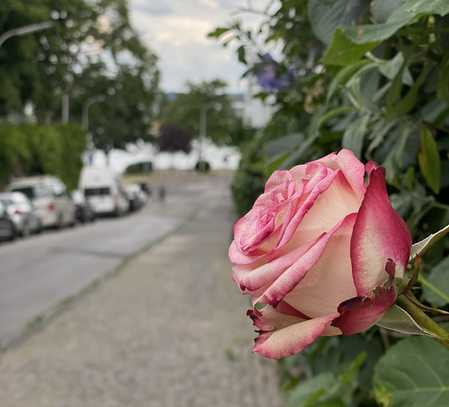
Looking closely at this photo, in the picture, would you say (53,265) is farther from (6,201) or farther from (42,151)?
(42,151)

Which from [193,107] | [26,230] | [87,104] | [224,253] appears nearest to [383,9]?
[224,253]

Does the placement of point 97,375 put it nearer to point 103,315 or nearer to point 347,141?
point 103,315

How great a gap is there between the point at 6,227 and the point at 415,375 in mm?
20575

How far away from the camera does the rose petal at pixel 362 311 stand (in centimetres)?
44

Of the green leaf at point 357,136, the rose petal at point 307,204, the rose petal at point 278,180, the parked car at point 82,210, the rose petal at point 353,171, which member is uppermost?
the rose petal at point 353,171

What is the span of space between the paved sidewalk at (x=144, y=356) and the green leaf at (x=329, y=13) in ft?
15.7

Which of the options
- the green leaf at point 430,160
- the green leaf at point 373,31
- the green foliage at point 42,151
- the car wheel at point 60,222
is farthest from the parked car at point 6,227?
the green leaf at point 373,31

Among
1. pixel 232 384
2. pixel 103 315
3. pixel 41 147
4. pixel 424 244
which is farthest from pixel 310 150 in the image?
pixel 41 147

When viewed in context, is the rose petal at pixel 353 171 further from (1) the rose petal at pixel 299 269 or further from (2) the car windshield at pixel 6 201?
(2) the car windshield at pixel 6 201

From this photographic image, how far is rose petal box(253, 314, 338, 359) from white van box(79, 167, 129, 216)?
117 ft

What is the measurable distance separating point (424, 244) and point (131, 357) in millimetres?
6672

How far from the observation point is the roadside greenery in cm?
82

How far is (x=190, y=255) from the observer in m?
17.0

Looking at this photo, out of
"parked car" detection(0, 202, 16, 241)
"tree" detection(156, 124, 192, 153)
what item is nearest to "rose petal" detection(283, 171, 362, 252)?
"parked car" detection(0, 202, 16, 241)
